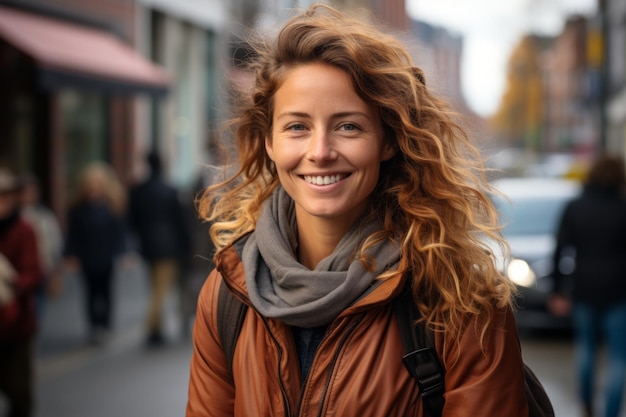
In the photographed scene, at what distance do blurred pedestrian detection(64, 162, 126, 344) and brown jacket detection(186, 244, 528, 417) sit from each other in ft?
29.3

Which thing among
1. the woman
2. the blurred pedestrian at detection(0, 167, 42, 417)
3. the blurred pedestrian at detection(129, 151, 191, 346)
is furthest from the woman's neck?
the blurred pedestrian at detection(129, 151, 191, 346)

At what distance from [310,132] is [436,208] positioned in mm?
361

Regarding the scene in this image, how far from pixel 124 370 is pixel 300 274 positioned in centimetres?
744

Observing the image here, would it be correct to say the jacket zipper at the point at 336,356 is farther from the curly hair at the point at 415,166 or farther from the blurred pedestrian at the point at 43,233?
the blurred pedestrian at the point at 43,233

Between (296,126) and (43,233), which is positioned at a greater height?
(296,126)

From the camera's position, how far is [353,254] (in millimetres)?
2604

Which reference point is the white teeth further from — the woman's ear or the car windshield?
the car windshield

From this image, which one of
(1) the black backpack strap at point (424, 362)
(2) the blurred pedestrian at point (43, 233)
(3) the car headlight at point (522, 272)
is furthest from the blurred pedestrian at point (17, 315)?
(3) the car headlight at point (522, 272)

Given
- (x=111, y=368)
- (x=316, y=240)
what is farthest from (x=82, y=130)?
(x=316, y=240)

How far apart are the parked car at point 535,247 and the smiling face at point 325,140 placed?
8213 mm

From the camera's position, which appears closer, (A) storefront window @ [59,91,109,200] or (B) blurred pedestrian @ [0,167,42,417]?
(B) blurred pedestrian @ [0,167,42,417]

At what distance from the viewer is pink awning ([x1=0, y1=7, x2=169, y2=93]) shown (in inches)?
598

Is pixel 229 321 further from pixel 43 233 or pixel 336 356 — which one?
pixel 43 233

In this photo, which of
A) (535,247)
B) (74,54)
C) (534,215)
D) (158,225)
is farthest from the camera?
(74,54)
